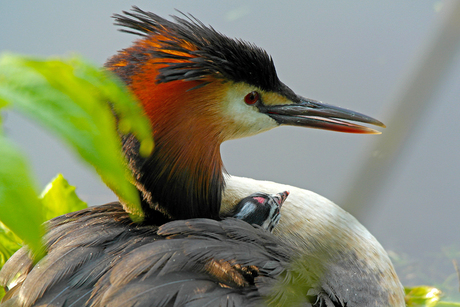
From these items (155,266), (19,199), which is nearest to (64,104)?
(19,199)

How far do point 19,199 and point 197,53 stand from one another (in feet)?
4.25

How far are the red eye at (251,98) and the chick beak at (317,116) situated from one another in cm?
14

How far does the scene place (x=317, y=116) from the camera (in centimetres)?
212

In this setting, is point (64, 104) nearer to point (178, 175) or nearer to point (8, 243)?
point (178, 175)

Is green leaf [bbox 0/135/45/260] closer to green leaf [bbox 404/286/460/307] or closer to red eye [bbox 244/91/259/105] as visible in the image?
red eye [bbox 244/91/259/105]

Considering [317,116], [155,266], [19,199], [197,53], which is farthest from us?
[317,116]

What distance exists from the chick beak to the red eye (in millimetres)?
140

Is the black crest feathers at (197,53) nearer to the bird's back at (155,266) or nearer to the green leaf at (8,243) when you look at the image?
the bird's back at (155,266)

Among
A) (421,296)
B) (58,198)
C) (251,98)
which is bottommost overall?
(58,198)

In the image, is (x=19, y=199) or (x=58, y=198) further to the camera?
(x=58, y=198)

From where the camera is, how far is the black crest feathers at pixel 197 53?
1676 millimetres

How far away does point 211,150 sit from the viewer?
1848 mm

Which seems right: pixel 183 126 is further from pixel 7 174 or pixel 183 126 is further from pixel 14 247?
pixel 14 247

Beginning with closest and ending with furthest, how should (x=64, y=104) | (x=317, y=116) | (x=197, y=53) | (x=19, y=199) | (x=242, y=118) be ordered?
(x=19, y=199)
(x=64, y=104)
(x=197, y=53)
(x=242, y=118)
(x=317, y=116)
